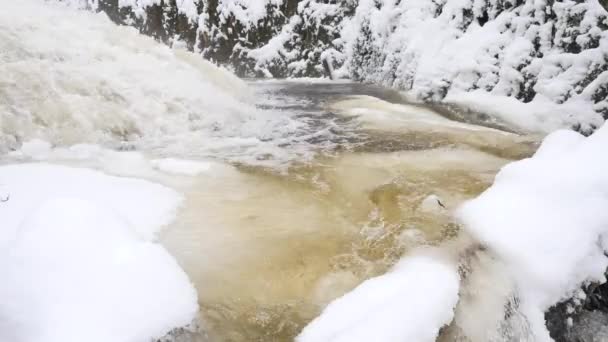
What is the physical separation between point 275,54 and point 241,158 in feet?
27.1

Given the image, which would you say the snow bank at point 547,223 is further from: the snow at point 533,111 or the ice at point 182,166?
the snow at point 533,111

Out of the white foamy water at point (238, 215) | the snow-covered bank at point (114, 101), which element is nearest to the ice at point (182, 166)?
the white foamy water at point (238, 215)

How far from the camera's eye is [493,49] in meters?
6.08

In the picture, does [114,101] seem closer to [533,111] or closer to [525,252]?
[525,252]

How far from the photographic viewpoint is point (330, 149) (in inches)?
150

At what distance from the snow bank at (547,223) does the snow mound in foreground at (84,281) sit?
1.40 meters

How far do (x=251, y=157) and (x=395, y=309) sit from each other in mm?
2256

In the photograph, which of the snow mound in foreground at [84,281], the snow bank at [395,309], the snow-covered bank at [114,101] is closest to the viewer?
the snow mound in foreground at [84,281]

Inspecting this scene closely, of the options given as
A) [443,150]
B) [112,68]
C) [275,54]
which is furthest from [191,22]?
[443,150]

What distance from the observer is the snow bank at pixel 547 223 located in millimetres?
1921

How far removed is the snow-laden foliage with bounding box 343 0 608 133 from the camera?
15.7 ft

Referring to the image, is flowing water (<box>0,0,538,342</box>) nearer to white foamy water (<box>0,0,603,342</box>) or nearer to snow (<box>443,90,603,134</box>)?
white foamy water (<box>0,0,603,342</box>)

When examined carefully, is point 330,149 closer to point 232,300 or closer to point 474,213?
point 474,213

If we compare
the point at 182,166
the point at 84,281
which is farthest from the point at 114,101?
the point at 84,281
